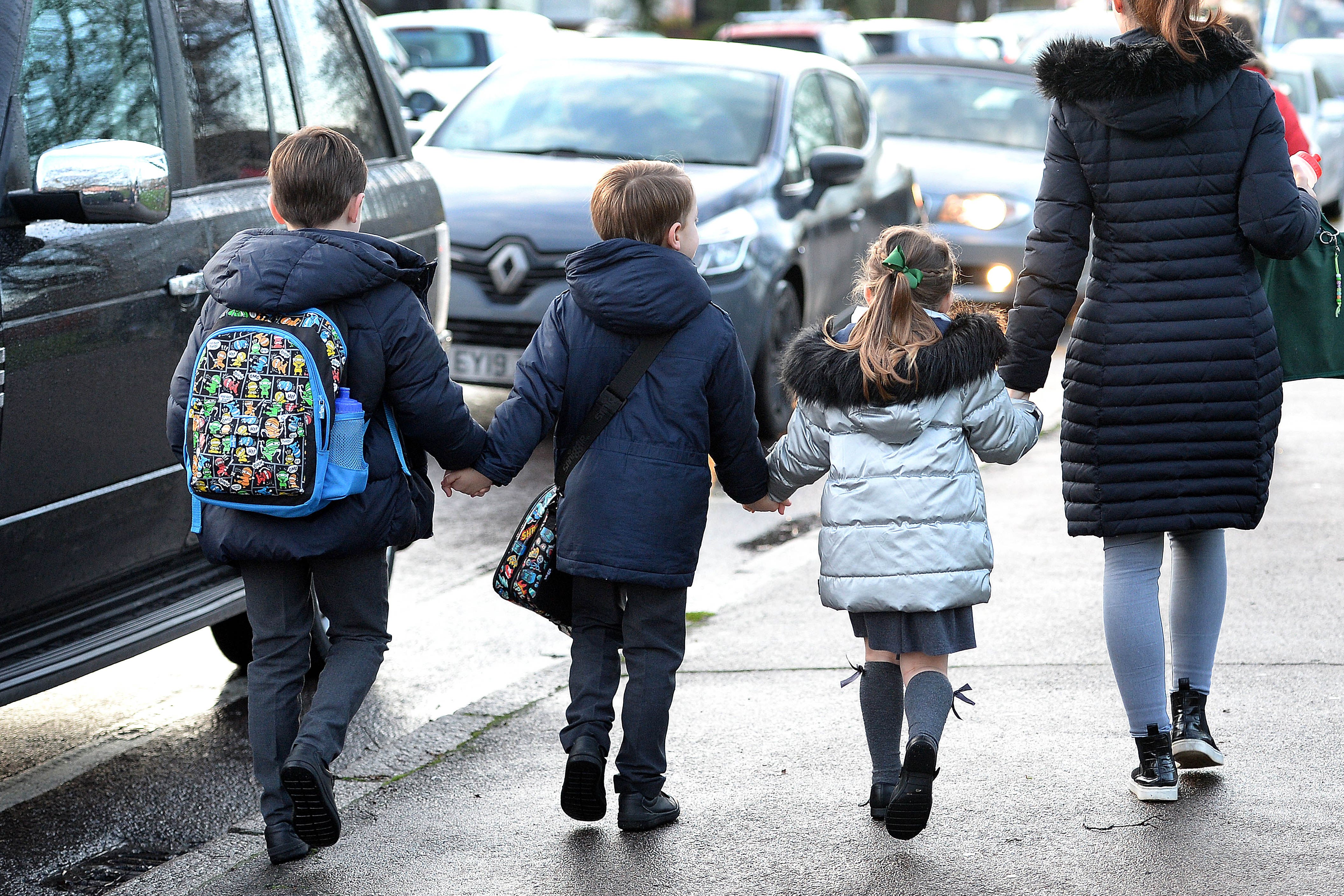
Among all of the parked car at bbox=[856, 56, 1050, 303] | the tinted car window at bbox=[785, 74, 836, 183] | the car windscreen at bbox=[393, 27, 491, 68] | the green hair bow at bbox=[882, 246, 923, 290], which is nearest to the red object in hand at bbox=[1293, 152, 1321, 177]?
the green hair bow at bbox=[882, 246, 923, 290]

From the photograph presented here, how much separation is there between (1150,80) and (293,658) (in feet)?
7.11

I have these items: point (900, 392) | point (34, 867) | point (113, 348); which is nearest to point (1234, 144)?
point (900, 392)

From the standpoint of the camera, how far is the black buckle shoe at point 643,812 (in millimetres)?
3553

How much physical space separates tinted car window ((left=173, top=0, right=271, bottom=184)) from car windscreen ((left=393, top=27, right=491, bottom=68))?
16061 millimetres

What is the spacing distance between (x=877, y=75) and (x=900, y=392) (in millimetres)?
9241

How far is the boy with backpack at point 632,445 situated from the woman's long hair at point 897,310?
0.26 m

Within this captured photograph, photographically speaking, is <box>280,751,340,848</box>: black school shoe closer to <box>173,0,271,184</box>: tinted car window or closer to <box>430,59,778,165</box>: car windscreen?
<box>173,0,271,184</box>: tinted car window

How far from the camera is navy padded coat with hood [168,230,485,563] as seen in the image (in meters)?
3.21

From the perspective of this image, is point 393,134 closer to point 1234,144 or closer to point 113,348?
point 113,348

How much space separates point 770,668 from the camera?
4637 mm

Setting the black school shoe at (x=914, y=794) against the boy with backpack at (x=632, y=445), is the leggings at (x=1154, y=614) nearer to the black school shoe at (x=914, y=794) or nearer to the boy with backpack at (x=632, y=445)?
the black school shoe at (x=914, y=794)

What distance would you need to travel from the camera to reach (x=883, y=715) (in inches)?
139

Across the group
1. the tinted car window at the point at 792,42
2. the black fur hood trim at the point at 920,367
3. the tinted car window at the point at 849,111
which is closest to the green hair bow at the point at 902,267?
the black fur hood trim at the point at 920,367

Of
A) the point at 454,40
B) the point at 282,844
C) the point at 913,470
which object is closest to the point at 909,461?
the point at 913,470
